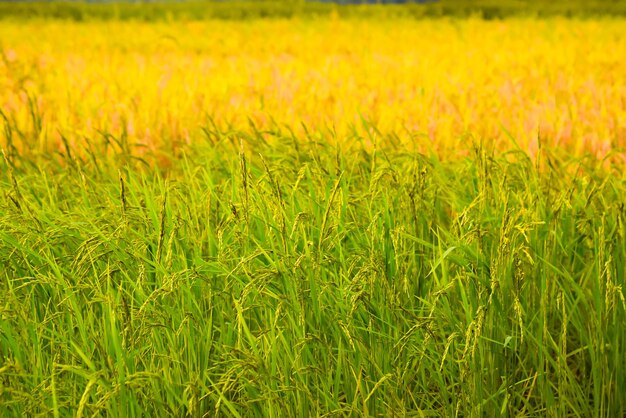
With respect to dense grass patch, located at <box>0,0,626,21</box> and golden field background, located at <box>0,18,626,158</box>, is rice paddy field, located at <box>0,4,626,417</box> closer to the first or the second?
golden field background, located at <box>0,18,626,158</box>

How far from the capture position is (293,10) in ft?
57.1

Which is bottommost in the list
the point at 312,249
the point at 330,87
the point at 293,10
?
the point at 293,10

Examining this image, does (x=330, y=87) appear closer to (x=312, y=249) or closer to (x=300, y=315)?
(x=312, y=249)

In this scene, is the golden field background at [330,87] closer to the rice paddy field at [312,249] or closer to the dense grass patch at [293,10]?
the rice paddy field at [312,249]

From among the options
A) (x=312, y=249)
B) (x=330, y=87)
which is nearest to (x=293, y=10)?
(x=330, y=87)

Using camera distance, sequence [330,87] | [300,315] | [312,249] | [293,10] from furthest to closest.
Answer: [293,10] → [330,87] → [312,249] → [300,315]

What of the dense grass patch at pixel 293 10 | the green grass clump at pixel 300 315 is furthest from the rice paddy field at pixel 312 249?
the dense grass patch at pixel 293 10

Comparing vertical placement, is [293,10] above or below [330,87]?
below

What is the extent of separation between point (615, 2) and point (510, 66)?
1374 centimetres

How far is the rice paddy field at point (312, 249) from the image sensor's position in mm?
1836

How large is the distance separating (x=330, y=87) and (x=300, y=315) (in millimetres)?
3663

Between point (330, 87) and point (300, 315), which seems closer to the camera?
point (300, 315)

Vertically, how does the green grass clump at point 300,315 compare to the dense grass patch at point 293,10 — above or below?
above

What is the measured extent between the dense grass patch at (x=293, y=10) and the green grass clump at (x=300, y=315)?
13750mm
